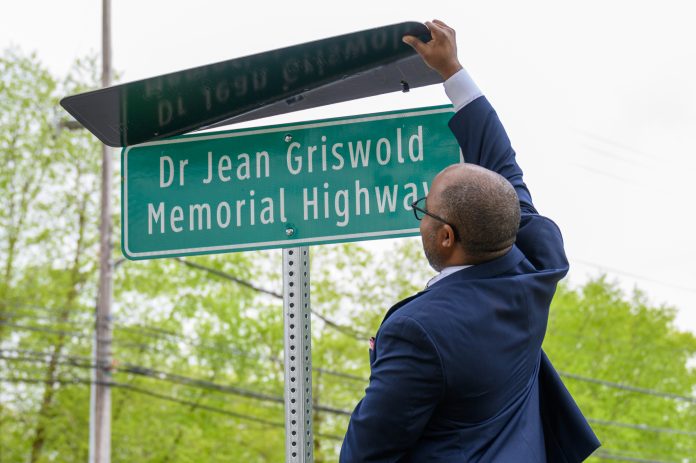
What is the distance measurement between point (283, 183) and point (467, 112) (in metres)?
0.63

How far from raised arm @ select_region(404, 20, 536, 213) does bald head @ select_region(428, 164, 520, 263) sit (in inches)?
18.6

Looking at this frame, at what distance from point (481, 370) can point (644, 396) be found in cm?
2493

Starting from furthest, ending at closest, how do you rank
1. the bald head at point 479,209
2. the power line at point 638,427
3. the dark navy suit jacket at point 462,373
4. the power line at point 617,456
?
the power line at point 617,456, the power line at point 638,427, the bald head at point 479,209, the dark navy suit jacket at point 462,373

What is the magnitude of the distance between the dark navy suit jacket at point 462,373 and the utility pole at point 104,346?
14.4 meters

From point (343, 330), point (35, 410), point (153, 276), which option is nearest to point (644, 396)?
point (343, 330)

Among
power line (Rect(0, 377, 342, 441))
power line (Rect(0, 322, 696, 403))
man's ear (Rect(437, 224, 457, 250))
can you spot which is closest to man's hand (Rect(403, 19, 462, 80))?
man's ear (Rect(437, 224, 457, 250))

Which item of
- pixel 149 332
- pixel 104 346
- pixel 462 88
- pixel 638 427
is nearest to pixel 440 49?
pixel 462 88

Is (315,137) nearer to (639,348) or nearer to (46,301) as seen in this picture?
(46,301)

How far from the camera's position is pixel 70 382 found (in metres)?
19.3

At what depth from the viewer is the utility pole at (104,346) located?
1594 cm

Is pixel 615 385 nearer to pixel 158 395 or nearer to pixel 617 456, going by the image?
pixel 617 456

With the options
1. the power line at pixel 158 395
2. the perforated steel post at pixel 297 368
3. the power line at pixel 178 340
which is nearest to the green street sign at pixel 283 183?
the perforated steel post at pixel 297 368

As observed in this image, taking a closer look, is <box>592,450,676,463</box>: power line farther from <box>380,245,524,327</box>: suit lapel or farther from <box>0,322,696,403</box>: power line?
<box>380,245,524,327</box>: suit lapel

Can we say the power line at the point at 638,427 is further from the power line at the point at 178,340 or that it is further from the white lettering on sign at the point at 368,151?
the white lettering on sign at the point at 368,151
